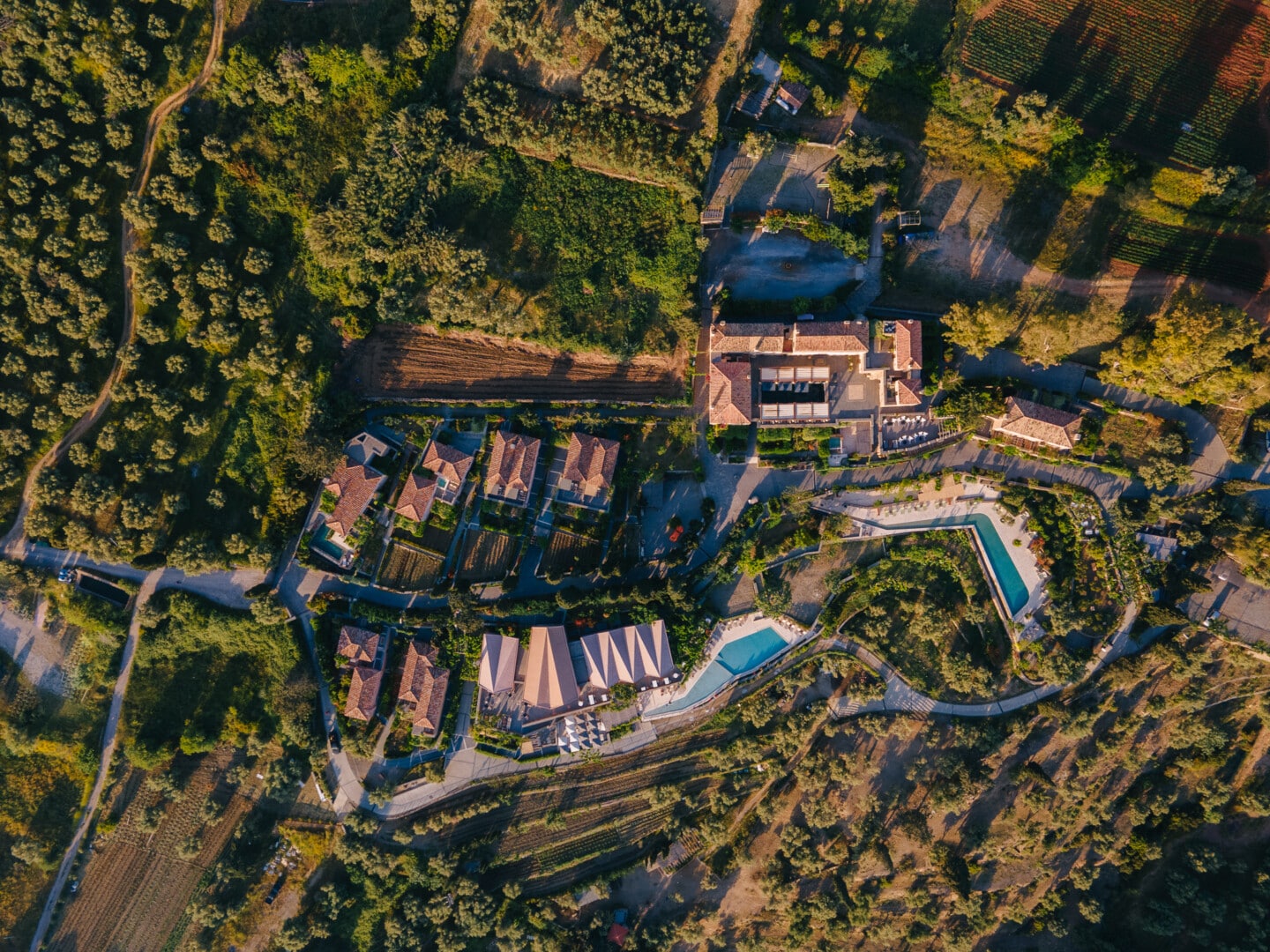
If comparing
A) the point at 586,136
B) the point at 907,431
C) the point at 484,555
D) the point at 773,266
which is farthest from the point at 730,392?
the point at 484,555

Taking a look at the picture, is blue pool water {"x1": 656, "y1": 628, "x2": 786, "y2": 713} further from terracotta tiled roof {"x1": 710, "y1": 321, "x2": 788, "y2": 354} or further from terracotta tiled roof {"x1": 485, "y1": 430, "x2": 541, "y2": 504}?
terracotta tiled roof {"x1": 710, "y1": 321, "x2": 788, "y2": 354}

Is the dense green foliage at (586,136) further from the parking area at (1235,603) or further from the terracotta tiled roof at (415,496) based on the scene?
the parking area at (1235,603)

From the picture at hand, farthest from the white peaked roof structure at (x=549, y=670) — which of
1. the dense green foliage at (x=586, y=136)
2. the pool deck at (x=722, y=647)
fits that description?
the dense green foliage at (x=586, y=136)

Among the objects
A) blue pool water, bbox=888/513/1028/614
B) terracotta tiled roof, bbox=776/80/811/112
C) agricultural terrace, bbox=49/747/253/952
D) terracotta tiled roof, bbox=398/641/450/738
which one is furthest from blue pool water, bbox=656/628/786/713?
terracotta tiled roof, bbox=776/80/811/112

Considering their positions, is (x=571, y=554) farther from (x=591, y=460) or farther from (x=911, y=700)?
(x=911, y=700)

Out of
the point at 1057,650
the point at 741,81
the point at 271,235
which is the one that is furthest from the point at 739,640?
the point at 271,235

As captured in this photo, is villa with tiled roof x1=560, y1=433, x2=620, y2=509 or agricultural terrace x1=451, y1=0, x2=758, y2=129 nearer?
agricultural terrace x1=451, y1=0, x2=758, y2=129

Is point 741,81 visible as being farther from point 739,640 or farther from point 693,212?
point 739,640
